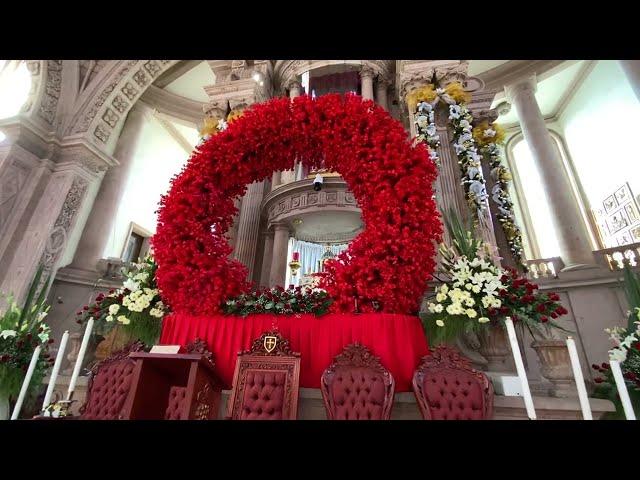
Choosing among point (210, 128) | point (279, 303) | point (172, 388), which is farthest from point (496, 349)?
point (210, 128)

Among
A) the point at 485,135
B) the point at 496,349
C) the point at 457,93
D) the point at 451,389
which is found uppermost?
the point at 457,93

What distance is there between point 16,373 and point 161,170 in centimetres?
904

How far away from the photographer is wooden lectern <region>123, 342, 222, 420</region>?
211 centimetres

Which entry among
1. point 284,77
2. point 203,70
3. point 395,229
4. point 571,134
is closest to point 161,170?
point 203,70

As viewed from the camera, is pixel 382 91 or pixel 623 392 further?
pixel 382 91

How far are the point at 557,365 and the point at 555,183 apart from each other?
7.10 m

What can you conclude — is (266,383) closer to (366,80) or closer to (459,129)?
(459,129)

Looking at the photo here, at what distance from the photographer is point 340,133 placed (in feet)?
11.6

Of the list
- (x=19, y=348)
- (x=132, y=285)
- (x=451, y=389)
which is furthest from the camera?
(x=132, y=285)

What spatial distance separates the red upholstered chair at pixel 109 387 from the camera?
8.03 feet

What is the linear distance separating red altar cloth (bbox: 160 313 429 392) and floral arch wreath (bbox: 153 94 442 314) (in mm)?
129

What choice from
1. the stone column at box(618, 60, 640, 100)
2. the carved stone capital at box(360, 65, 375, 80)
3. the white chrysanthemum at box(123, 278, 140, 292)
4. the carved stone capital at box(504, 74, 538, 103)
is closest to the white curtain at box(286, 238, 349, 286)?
the carved stone capital at box(360, 65, 375, 80)

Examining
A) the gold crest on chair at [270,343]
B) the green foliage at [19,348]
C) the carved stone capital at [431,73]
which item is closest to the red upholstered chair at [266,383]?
the gold crest on chair at [270,343]

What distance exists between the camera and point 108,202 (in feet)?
25.2
